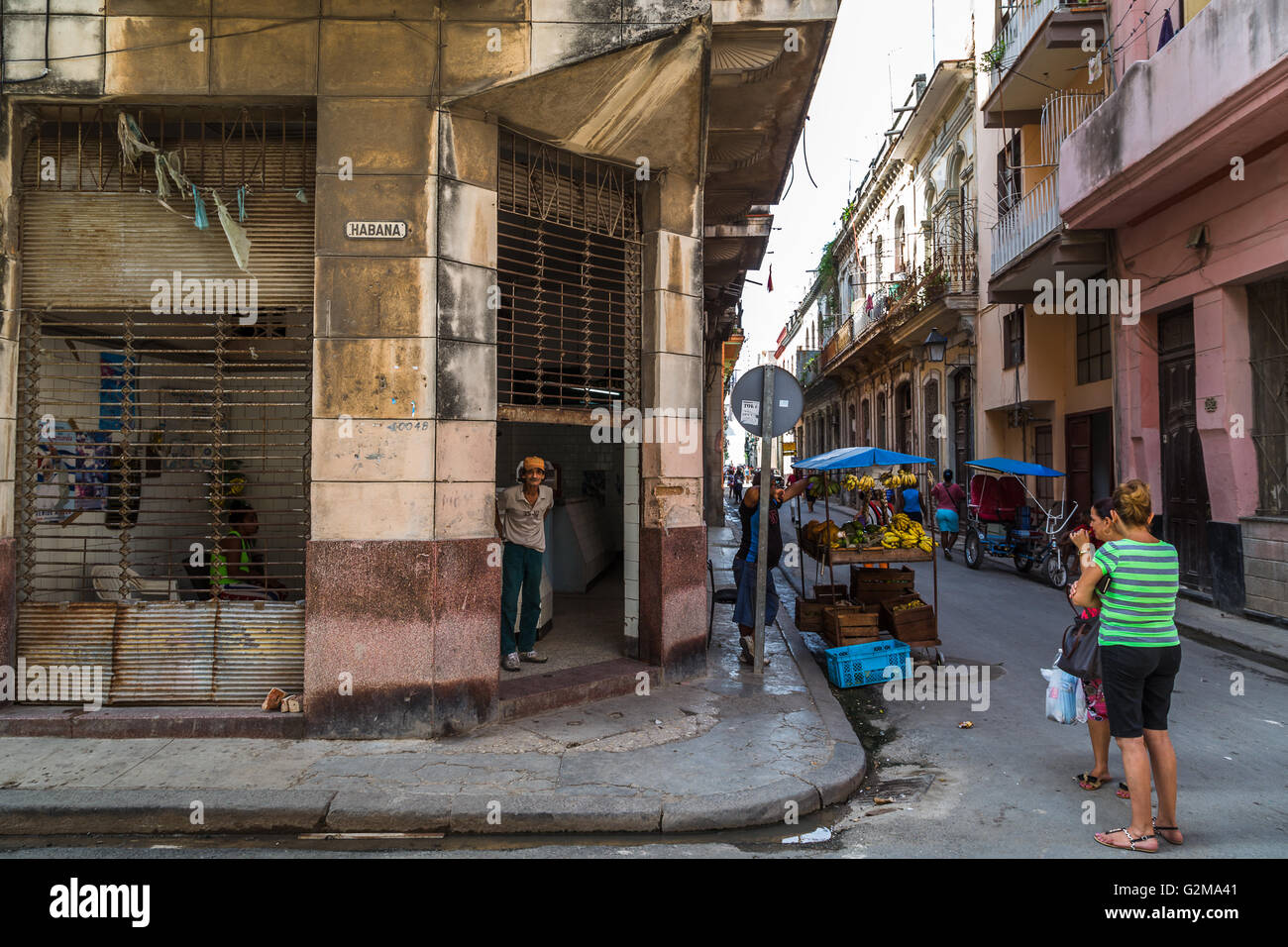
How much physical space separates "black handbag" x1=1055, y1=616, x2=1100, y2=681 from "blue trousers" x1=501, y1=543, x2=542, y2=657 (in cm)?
415

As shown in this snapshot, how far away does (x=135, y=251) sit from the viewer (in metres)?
6.07

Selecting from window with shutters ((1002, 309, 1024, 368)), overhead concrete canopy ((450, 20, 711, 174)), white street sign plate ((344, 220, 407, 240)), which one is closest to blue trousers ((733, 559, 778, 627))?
overhead concrete canopy ((450, 20, 711, 174))

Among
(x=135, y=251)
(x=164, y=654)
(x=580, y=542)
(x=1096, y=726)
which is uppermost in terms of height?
(x=135, y=251)

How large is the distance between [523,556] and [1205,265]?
32.1 feet

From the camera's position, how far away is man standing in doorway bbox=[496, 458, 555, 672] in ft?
23.3

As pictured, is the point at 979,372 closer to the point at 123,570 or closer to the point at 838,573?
the point at 838,573

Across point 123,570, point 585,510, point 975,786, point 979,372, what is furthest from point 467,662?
point 979,372

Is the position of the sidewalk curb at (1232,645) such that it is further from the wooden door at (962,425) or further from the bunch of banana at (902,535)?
the wooden door at (962,425)

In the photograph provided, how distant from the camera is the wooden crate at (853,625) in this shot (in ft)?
25.1

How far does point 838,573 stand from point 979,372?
9.19m

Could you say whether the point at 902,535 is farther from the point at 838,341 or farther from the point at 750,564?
the point at 838,341

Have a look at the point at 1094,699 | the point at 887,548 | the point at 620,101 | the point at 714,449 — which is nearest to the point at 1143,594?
the point at 1094,699

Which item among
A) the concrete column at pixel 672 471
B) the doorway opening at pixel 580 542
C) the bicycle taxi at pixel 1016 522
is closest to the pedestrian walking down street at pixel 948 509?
the bicycle taxi at pixel 1016 522

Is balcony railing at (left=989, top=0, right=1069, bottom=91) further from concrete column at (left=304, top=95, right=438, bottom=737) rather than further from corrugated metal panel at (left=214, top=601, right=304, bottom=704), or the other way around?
corrugated metal panel at (left=214, top=601, right=304, bottom=704)
